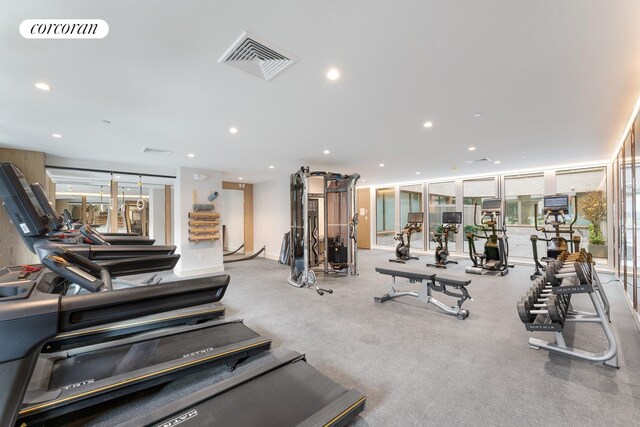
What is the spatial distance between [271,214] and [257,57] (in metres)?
6.56

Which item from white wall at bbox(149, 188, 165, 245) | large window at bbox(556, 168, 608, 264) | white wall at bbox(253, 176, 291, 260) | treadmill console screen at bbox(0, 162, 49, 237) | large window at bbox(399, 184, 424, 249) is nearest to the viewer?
treadmill console screen at bbox(0, 162, 49, 237)

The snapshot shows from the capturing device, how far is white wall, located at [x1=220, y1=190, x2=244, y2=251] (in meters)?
9.45

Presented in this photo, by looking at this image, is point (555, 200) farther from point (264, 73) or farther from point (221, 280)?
point (221, 280)

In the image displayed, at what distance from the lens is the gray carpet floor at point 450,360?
1.84 metres

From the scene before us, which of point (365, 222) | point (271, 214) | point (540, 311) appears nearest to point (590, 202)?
point (540, 311)

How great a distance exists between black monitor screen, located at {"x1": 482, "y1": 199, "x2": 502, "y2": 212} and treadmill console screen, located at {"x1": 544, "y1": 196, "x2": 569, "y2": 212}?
853 mm

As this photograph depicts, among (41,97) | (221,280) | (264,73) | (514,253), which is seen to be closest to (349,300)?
(221,280)

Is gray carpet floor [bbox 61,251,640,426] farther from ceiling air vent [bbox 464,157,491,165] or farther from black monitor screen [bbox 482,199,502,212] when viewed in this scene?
ceiling air vent [bbox 464,157,491,165]

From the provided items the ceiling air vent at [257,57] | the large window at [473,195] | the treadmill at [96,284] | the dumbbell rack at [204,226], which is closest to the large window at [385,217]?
the large window at [473,195]

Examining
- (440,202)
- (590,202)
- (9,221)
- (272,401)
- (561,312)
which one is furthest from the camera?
(440,202)

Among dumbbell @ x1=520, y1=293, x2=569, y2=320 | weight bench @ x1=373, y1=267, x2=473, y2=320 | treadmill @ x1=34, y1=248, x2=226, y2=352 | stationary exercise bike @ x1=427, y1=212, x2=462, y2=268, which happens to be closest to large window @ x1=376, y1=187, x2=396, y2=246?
stationary exercise bike @ x1=427, y1=212, x2=462, y2=268

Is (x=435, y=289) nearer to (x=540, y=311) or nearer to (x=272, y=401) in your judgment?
(x=540, y=311)

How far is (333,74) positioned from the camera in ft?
7.47

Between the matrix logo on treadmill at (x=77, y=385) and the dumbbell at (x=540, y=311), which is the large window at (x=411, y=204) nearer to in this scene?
the dumbbell at (x=540, y=311)
